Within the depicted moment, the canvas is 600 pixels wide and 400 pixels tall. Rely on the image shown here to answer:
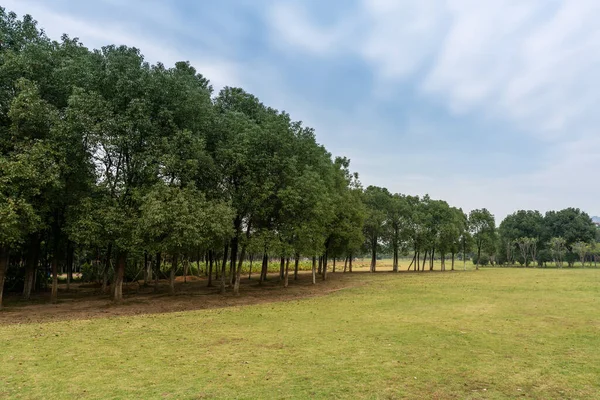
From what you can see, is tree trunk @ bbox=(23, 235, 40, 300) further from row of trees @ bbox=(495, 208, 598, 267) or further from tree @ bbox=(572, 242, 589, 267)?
tree @ bbox=(572, 242, 589, 267)

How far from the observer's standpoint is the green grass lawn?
319 inches

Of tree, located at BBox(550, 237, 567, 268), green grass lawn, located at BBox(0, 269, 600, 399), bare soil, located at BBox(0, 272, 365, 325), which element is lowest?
bare soil, located at BBox(0, 272, 365, 325)

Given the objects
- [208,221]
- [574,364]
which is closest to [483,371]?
[574,364]

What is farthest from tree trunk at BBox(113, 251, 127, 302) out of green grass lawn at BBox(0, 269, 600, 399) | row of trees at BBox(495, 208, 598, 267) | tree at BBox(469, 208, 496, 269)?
row of trees at BBox(495, 208, 598, 267)

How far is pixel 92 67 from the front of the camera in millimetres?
22375

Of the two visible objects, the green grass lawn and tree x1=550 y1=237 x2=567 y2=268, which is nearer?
the green grass lawn

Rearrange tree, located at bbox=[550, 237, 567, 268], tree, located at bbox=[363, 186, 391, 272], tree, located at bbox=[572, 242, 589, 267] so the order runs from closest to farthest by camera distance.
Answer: tree, located at bbox=[363, 186, 391, 272], tree, located at bbox=[572, 242, 589, 267], tree, located at bbox=[550, 237, 567, 268]

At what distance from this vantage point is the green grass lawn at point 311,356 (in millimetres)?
8102

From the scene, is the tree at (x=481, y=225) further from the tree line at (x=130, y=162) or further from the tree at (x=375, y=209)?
the tree line at (x=130, y=162)

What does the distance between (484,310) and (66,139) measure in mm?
25193

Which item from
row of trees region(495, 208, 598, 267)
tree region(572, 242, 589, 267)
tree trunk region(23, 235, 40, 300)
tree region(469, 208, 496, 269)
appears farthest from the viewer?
row of trees region(495, 208, 598, 267)

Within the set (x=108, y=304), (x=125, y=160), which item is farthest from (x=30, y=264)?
(x=125, y=160)

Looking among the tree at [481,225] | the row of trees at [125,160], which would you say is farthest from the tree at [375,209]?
the row of trees at [125,160]

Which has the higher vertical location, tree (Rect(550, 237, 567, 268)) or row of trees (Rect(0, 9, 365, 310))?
row of trees (Rect(0, 9, 365, 310))
